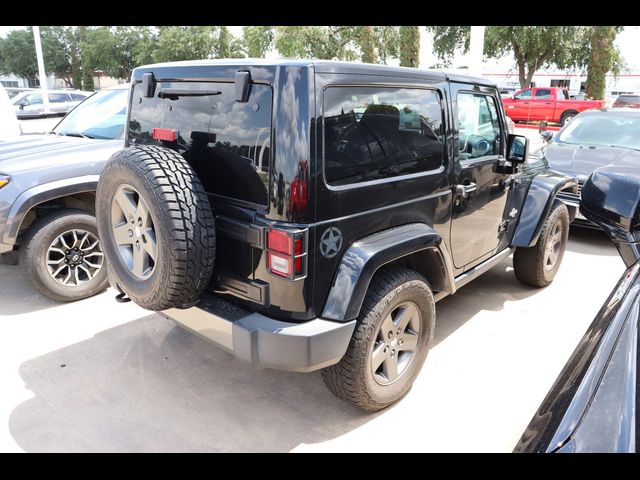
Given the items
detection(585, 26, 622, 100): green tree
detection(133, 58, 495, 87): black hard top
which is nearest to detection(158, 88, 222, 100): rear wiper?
detection(133, 58, 495, 87): black hard top

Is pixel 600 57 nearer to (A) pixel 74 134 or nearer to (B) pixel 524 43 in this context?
(B) pixel 524 43

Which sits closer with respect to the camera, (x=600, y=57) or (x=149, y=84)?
(x=149, y=84)

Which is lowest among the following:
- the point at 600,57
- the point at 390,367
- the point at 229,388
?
the point at 229,388

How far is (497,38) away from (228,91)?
25408 mm

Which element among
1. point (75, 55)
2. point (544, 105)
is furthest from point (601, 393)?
point (75, 55)

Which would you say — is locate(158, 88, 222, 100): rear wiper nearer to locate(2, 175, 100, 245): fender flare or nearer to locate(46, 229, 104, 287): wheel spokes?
locate(2, 175, 100, 245): fender flare

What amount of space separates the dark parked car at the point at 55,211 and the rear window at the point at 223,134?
5.44 ft

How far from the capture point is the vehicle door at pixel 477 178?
10.8 feet

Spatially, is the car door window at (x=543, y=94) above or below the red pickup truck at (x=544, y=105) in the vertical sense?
above

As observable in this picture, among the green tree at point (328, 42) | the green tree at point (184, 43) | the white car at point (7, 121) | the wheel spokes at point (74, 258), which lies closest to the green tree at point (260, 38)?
the green tree at point (328, 42)

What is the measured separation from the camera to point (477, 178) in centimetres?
348

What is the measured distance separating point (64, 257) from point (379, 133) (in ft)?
10.3

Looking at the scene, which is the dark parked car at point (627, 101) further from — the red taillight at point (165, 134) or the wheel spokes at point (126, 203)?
the wheel spokes at point (126, 203)

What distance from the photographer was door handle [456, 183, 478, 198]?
3.22 meters
